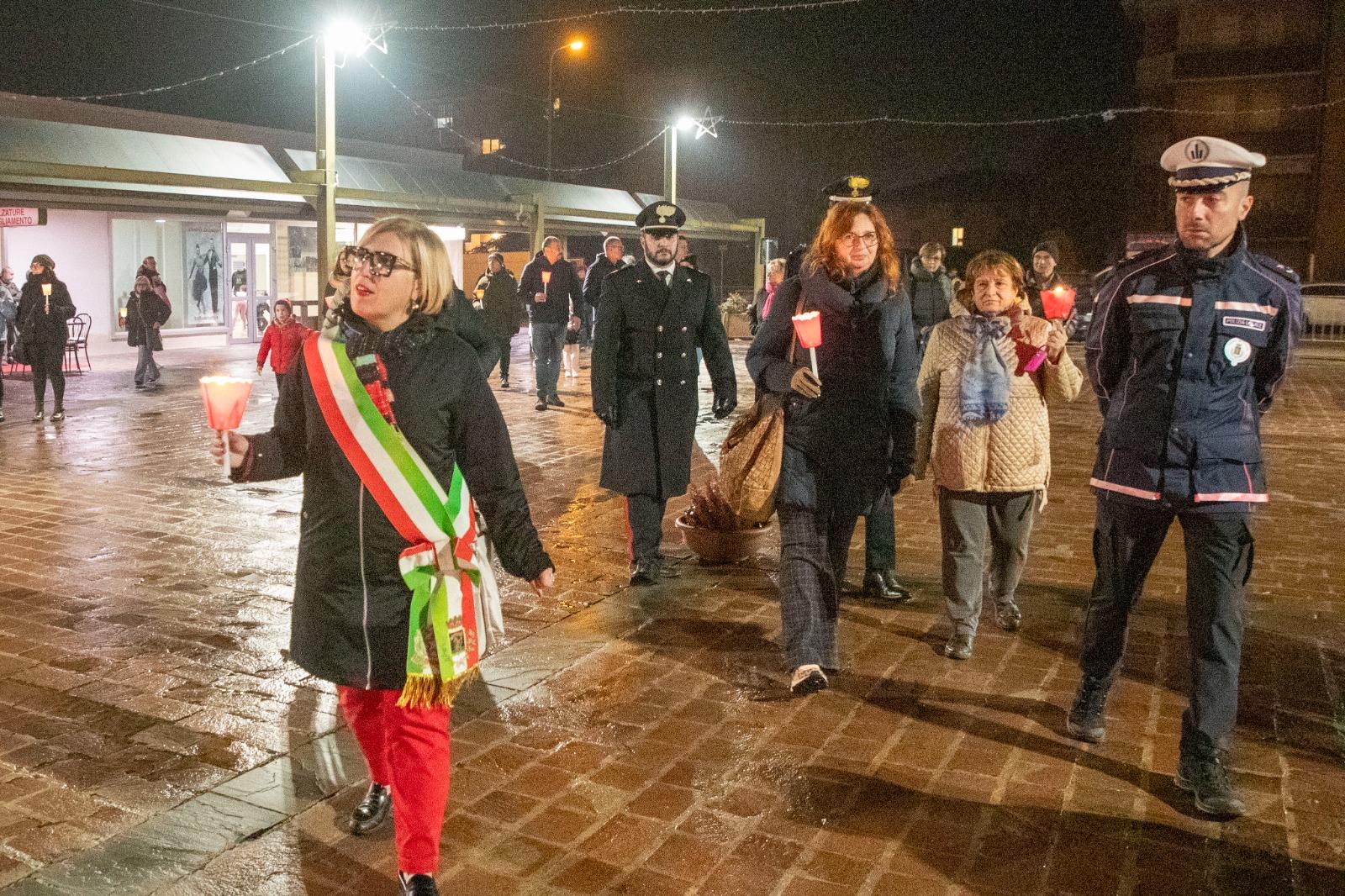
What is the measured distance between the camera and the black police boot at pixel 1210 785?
12.5 feet

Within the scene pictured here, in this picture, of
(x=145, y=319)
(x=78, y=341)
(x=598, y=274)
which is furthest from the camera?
(x=78, y=341)

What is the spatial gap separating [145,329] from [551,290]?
6279 millimetres

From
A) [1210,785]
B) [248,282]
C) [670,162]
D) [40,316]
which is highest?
[670,162]

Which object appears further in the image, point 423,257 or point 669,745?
point 669,745

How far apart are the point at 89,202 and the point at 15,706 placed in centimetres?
1783

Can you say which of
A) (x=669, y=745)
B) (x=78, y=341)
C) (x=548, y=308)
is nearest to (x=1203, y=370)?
(x=669, y=745)

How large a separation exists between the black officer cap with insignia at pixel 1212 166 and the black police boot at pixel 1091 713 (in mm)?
1745

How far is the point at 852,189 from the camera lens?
5254 millimetres

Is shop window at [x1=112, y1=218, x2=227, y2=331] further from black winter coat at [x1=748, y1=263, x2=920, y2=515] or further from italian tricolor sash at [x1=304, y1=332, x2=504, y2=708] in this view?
italian tricolor sash at [x1=304, y1=332, x2=504, y2=708]

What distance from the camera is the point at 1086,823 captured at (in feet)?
12.4

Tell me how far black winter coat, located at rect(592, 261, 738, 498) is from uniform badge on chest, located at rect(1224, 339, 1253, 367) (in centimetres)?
298

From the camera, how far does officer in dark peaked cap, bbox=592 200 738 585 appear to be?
6.55 meters

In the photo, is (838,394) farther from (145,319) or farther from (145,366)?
(145,319)

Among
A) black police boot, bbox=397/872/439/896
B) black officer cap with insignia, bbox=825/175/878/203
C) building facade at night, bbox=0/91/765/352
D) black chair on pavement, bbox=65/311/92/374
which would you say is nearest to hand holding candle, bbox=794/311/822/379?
black officer cap with insignia, bbox=825/175/878/203
